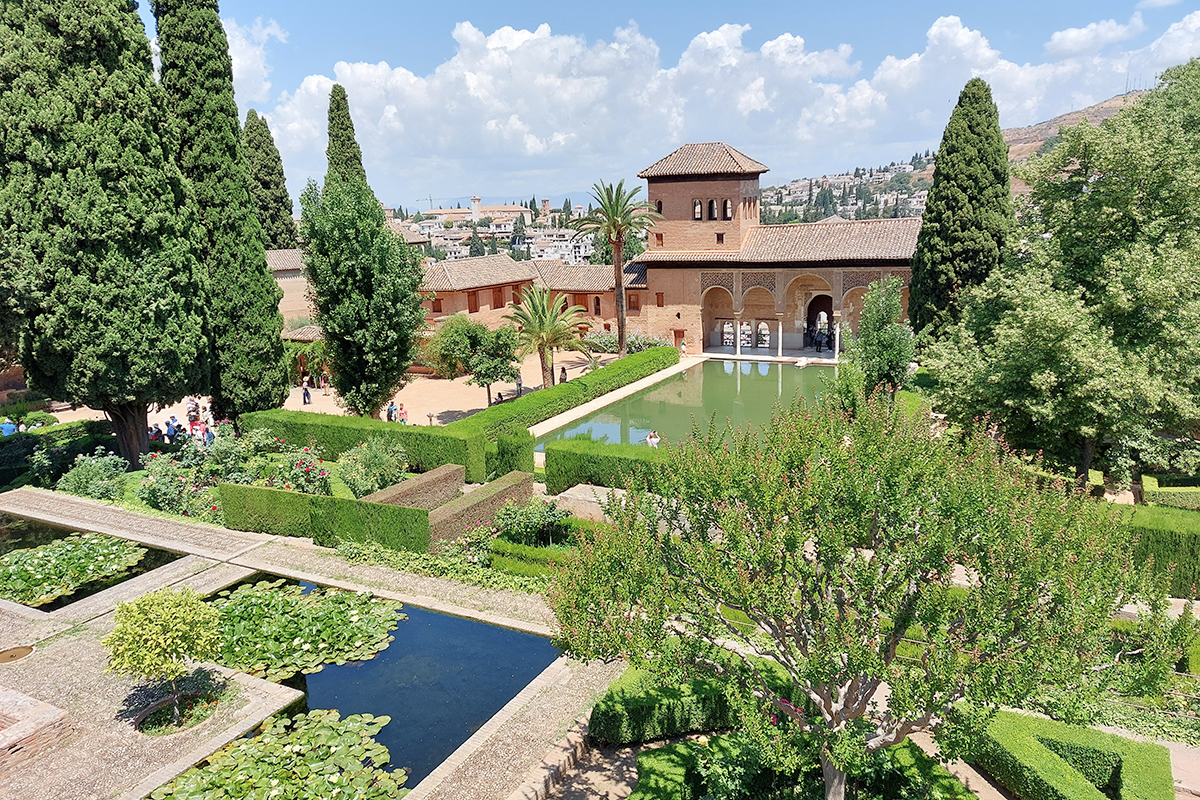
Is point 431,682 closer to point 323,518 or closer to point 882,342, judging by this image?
point 323,518

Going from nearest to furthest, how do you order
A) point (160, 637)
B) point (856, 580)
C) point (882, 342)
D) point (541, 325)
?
point (856, 580)
point (160, 637)
point (882, 342)
point (541, 325)

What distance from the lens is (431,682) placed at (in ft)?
36.9

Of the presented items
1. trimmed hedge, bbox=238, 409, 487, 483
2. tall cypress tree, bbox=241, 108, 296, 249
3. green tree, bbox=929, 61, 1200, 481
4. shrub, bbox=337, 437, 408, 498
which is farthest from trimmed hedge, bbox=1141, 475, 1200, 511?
tall cypress tree, bbox=241, 108, 296, 249

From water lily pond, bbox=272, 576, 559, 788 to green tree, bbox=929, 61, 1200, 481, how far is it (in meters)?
10.6

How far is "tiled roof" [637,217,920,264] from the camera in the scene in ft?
117

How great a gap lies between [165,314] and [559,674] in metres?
15.2

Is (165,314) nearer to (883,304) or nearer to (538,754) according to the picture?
(538,754)

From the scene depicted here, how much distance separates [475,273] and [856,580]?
121ft

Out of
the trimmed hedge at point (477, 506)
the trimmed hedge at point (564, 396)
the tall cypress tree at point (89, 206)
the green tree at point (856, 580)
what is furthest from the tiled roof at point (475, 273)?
the green tree at point (856, 580)

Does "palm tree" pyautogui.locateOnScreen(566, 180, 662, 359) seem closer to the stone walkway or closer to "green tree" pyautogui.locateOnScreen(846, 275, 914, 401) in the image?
"green tree" pyautogui.locateOnScreen(846, 275, 914, 401)

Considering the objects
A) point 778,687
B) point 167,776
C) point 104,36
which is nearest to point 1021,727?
point 778,687

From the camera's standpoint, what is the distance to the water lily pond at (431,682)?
9.94 m

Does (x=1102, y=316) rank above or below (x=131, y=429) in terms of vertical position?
above

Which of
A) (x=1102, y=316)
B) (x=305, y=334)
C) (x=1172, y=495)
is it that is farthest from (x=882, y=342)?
(x=305, y=334)
